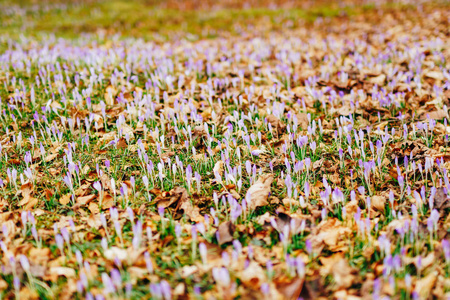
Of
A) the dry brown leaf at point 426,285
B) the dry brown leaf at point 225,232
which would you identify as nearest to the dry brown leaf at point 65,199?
the dry brown leaf at point 225,232

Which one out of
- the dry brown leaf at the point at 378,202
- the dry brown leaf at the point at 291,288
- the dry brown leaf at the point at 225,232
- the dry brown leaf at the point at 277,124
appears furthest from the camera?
the dry brown leaf at the point at 277,124

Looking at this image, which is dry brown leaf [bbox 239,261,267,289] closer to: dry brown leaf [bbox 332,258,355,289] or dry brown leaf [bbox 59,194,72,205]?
dry brown leaf [bbox 332,258,355,289]

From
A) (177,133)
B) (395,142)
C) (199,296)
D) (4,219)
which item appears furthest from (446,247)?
(4,219)

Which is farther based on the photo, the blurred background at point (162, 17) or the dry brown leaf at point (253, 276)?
the blurred background at point (162, 17)

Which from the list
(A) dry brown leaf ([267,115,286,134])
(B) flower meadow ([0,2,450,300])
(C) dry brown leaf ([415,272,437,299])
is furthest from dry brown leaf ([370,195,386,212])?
(A) dry brown leaf ([267,115,286,134])

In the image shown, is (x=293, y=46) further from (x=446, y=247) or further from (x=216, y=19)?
(x=446, y=247)

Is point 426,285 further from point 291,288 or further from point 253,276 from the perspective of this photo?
point 253,276

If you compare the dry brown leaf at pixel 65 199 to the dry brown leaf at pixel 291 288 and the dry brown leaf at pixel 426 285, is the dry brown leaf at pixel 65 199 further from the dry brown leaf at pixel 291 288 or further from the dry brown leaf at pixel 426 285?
the dry brown leaf at pixel 426 285
